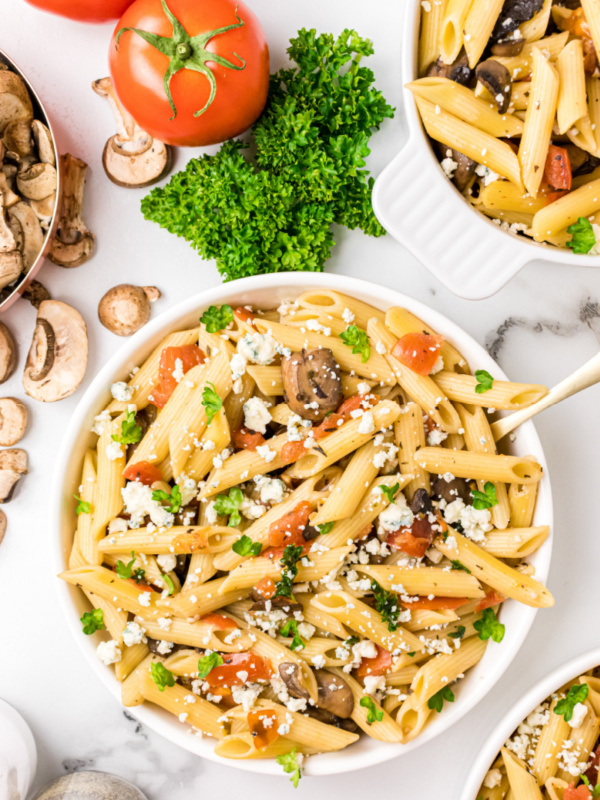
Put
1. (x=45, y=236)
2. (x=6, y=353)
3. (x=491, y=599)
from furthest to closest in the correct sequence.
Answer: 1. (x=6, y=353)
2. (x=45, y=236)
3. (x=491, y=599)

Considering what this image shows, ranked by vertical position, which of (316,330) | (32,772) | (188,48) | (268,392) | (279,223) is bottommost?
(32,772)

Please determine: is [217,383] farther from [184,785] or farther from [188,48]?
[184,785]

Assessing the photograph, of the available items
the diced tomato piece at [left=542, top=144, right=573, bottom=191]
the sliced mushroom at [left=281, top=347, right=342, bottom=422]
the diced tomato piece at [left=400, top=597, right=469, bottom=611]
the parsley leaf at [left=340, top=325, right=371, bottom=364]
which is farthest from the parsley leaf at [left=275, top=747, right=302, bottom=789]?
the diced tomato piece at [left=542, top=144, right=573, bottom=191]

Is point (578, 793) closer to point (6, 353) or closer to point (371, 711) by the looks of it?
point (371, 711)

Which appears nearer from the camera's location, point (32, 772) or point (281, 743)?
point (281, 743)

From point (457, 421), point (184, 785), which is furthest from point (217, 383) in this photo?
point (184, 785)

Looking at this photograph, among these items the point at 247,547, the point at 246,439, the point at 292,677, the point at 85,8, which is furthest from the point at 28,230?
the point at 292,677

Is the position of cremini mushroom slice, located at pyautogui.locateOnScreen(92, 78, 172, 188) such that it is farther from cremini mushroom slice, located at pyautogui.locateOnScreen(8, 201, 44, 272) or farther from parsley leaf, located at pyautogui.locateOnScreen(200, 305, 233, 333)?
parsley leaf, located at pyautogui.locateOnScreen(200, 305, 233, 333)
